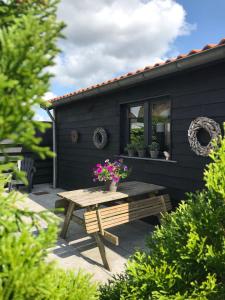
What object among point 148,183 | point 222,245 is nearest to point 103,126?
point 148,183

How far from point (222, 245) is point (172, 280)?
531 millimetres

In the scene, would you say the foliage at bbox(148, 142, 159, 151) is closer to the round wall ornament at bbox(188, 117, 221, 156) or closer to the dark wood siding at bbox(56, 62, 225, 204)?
the dark wood siding at bbox(56, 62, 225, 204)

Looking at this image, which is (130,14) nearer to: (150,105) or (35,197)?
(150,105)

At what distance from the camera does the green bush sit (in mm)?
1857

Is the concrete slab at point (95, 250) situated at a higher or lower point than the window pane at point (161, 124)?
lower

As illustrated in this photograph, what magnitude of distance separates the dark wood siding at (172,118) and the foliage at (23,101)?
352cm

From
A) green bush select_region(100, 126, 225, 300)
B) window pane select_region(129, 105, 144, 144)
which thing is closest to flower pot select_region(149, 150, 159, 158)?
window pane select_region(129, 105, 144, 144)

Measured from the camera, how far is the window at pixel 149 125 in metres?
5.01

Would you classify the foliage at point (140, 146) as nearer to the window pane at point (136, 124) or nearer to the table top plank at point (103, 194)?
the window pane at point (136, 124)

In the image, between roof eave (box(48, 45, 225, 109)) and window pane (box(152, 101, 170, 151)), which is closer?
roof eave (box(48, 45, 225, 109))

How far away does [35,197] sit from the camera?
7.60 metres

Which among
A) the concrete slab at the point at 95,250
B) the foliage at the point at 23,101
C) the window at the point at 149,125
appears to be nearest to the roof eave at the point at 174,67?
the window at the point at 149,125

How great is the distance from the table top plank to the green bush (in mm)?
1659

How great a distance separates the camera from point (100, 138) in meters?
6.72
